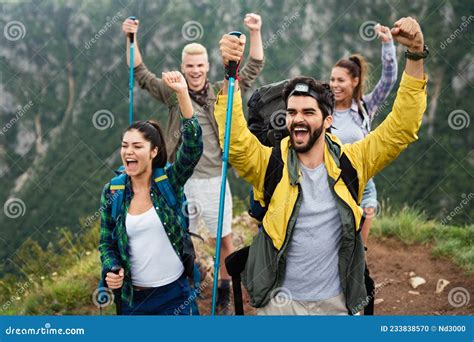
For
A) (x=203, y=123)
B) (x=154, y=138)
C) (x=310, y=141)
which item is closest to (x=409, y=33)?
(x=310, y=141)

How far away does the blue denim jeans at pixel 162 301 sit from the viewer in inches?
136

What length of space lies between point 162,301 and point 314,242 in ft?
3.10

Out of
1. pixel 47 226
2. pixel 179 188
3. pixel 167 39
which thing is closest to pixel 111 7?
pixel 167 39

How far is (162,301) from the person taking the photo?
11.4 feet

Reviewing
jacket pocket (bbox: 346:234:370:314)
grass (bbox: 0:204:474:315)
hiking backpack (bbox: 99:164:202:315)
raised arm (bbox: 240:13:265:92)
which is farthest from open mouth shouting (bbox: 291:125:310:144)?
grass (bbox: 0:204:474:315)

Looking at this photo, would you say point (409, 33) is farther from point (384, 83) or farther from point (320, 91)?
point (384, 83)

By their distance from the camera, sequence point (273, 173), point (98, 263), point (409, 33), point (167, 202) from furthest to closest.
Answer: point (98, 263) < point (167, 202) < point (273, 173) < point (409, 33)

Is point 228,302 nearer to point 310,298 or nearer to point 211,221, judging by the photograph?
point 211,221

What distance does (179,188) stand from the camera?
3508 millimetres

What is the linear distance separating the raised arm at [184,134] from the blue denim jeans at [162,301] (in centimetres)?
56

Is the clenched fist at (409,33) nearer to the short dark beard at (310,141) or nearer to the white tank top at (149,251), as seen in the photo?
the short dark beard at (310,141)

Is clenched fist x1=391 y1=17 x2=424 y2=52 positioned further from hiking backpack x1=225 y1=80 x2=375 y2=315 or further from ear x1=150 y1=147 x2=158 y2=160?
ear x1=150 y1=147 x2=158 y2=160

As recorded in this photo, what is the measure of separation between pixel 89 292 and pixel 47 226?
29.6 metres

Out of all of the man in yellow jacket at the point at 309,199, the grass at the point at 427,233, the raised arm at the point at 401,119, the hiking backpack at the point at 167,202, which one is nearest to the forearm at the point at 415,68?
the raised arm at the point at 401,119
